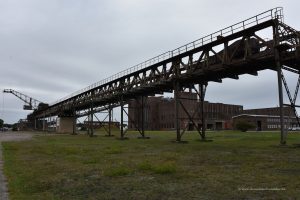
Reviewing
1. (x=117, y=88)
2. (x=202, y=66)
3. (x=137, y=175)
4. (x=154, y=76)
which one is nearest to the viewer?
(x=137, y=175)

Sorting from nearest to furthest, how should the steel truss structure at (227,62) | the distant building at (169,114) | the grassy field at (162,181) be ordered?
the grassy field at (162,181) < the steel truss structure at (227,62) < the distant building at (169,114)

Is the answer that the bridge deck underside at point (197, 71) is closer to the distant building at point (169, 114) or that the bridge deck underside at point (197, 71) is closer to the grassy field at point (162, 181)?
the grassy field at point (162, 181)

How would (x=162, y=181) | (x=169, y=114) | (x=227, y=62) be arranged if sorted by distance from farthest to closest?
(x=169, y=114), (x=227, y=62), (x=162, y=181)

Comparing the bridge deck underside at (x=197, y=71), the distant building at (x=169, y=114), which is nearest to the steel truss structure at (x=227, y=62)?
the bridge deck underside at (x=197, y=71)

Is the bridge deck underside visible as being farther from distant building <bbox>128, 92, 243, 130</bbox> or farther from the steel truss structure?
distant building <bbox>128, 92, 243, 130</bbox>

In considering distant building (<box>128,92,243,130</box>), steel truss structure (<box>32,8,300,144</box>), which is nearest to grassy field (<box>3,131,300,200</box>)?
steel truss structure (<box>32,8,300,144</box>)

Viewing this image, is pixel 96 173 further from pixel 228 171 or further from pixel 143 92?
pixel 143 92

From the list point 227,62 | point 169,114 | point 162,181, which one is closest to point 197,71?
point 227,62

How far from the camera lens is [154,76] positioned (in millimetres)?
38781

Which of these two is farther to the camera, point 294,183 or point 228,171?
Result: point 228,171

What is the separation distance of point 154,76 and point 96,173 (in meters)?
26.1

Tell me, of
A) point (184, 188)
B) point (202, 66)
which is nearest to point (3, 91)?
point (202, 66)

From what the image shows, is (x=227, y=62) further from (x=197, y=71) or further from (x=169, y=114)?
(x=169, y=114)

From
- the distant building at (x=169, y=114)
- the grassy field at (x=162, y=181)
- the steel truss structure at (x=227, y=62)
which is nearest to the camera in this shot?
the grassy field at (x=162, y=181)
